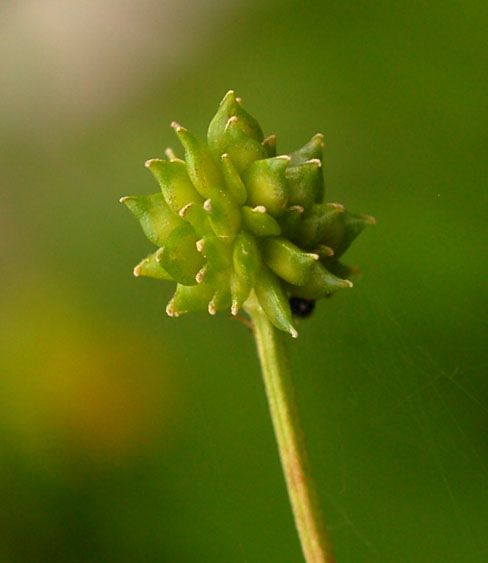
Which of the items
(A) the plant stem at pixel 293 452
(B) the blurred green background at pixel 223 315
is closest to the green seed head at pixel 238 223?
(A) the plant stem at pixel 293 452

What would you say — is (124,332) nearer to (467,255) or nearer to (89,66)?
(89,66)

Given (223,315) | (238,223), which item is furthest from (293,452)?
(223,315)

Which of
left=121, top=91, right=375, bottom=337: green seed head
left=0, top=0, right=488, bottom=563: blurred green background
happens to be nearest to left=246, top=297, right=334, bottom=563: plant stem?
left=121, top=91, right=375, bottom=337: green seed head

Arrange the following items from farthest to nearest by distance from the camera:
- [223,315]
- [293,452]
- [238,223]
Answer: [223,315] → [238,223] → [293,452]

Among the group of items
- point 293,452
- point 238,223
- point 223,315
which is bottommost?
point 223,315

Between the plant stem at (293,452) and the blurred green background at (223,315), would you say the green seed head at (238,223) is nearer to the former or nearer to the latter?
the plant stem at (293,452)

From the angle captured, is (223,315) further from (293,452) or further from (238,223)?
(293,452)

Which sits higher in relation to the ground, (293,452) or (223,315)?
(293,452)

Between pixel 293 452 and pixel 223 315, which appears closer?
pixel 293 452
